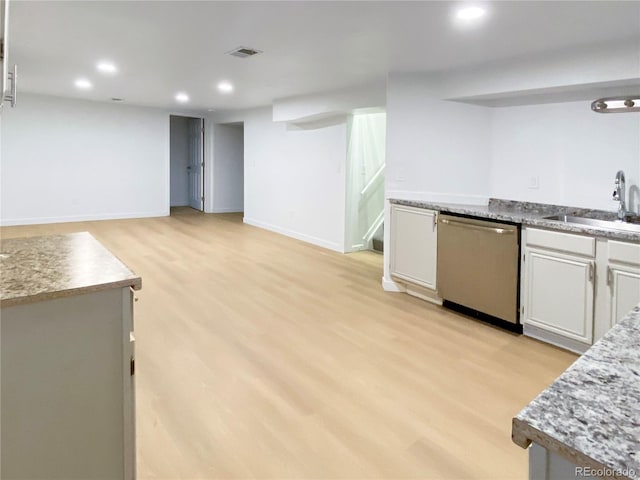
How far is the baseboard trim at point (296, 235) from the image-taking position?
6431 millimetres

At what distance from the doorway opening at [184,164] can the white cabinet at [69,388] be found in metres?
9.20

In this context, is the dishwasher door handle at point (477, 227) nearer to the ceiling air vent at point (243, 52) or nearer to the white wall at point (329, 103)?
the white wall at point (329, 103)

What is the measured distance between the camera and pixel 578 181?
357cm

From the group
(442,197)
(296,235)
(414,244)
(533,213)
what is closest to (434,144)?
(442,197)

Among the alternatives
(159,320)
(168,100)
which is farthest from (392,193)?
(168,100)

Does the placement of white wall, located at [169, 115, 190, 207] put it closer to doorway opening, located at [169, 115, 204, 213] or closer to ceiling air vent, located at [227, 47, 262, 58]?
doorway opening, located at [169, 115, 204, 213]

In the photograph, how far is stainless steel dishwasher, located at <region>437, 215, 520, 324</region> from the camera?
3.29 metres

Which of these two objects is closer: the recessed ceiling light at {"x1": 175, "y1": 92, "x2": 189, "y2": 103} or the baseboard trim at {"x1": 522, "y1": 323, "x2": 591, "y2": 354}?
the baseboard trim at {"x1": 522, "y1": 323, "x2": 591, "y2": 354}

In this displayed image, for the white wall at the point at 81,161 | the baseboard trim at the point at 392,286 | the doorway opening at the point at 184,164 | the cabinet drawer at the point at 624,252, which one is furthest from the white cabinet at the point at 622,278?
the doorway opening at the point at 184,164

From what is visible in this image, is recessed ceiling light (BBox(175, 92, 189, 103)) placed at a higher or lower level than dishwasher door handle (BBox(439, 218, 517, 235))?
higher

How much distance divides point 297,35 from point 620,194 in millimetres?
2690

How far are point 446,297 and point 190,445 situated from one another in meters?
2.60

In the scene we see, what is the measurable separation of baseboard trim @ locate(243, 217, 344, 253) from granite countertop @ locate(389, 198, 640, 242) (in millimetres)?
2217

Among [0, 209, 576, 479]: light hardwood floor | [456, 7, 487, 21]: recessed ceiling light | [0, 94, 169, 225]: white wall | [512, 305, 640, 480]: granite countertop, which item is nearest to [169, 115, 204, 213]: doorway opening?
[0, 94, 169, 225]: white wall
